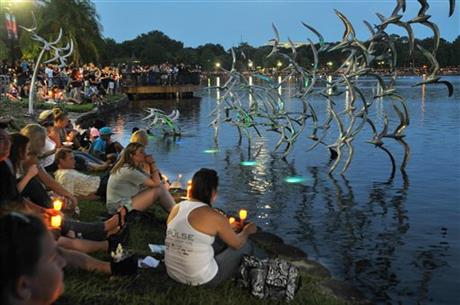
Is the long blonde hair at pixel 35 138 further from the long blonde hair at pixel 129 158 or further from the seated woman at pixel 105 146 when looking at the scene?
the seated woman at pixel 105 146

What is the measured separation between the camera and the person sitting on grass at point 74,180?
8.84 metres

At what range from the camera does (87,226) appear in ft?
21.7

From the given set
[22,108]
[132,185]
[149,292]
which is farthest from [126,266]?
[22,108]

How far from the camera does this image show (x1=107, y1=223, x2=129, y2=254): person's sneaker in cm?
626

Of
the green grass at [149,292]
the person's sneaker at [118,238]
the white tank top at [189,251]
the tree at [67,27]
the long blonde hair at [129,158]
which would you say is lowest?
the green grass at [149,292]

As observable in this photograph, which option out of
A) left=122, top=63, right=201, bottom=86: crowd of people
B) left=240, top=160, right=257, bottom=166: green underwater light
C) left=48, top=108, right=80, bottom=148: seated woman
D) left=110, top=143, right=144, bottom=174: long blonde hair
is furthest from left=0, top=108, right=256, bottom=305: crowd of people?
left=122, top=63, right=201, bottom=86: crowd of people

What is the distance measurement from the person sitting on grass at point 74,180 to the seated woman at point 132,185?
1.22 m

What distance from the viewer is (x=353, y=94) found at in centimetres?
1328

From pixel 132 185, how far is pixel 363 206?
5.77 meters

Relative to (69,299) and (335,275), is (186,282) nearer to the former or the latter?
(69,299)

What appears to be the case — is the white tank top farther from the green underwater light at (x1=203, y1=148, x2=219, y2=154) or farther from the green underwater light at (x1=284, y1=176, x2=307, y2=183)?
the green underwater light at (x1=203, y1=148, x2=219, y2=154)

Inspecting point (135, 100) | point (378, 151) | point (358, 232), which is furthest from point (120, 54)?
point (358, 232)

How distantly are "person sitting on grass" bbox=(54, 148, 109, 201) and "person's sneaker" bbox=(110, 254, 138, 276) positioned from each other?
3644mm

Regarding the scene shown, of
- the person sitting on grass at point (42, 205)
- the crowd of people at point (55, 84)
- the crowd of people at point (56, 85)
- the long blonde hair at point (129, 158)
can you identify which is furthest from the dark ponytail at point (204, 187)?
the crowd of people at point (56, 85)
